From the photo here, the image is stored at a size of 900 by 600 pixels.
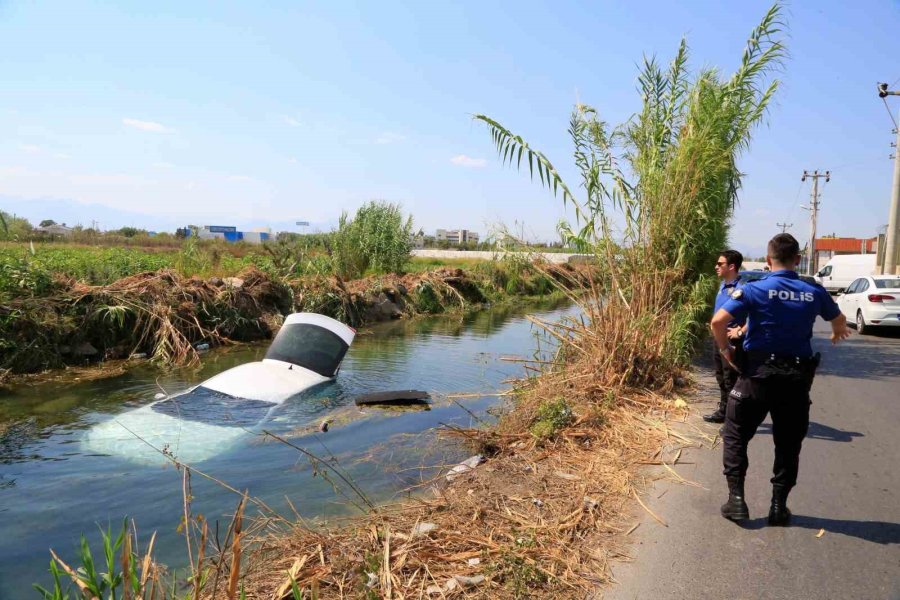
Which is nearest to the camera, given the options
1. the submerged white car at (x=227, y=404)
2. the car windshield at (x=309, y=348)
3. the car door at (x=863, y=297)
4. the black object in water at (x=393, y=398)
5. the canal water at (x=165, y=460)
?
the canal water at (x=165, y=460)

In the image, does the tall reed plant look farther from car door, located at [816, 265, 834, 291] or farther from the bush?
car door, located at [816, 265, 834, 291]

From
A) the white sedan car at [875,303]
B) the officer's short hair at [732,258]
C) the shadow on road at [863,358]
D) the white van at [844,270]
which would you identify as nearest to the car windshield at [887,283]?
the white sedan car at [875,303]

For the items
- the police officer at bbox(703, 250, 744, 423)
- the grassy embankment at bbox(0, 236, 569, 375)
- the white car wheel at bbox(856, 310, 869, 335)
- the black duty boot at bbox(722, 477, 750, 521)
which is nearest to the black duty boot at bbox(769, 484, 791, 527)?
the black duty boot at bbox(722, 477, 750, 521)

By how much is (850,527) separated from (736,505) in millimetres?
769

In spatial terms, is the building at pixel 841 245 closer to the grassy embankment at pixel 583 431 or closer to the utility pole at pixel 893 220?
the utility pole at pixel 893 220

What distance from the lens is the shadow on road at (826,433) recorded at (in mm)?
6238

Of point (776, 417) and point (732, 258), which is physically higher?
point (732, 258)

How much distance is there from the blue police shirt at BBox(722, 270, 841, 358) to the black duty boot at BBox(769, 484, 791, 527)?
94cm

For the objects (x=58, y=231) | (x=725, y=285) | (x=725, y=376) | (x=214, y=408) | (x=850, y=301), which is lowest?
(x=214, y=408)

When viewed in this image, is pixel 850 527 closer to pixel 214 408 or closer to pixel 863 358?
pixel 214 408

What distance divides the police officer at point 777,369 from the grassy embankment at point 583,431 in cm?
101

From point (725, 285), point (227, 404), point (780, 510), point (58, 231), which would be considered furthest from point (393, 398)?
point (58, 231)

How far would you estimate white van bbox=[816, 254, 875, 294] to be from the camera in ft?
103

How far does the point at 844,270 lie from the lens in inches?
1270
